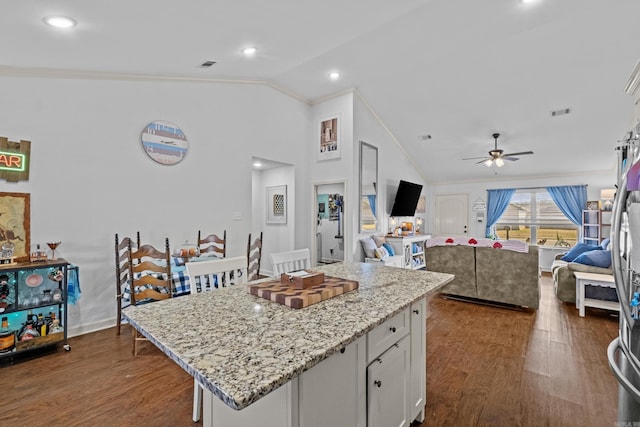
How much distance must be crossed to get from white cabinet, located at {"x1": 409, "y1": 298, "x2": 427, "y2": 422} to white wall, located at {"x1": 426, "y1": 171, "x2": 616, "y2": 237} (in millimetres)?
6482

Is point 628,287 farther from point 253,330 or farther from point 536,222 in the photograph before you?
point 536,222

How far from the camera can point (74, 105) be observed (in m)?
3.10

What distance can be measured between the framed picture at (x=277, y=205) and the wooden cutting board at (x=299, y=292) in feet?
13.2

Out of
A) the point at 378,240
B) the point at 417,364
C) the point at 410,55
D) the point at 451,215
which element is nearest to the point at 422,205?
the point at 451,215

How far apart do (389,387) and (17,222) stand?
3360 millimetres

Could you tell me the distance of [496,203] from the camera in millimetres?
7574

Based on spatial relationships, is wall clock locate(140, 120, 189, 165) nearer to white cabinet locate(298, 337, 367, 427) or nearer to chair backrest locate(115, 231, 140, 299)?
chair backrest locate(115, 231, 140, 299)

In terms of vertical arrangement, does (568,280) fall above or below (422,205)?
below

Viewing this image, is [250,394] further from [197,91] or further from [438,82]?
[438,82]

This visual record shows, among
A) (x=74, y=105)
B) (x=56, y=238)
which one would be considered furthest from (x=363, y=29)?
(x=56, y=238)

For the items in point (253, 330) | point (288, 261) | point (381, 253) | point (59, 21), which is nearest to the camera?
point (253, 330)

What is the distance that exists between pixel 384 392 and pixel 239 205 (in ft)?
11.8

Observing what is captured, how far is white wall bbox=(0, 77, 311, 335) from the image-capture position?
2924mm

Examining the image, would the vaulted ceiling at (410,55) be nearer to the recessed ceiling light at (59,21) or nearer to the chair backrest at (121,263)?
the recessed ceiling light at (59,21)
